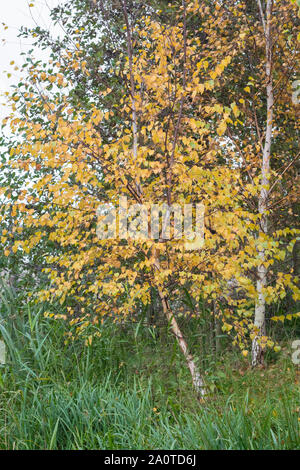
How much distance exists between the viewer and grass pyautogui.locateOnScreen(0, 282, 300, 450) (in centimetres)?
382

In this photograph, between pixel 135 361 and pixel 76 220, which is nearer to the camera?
pixel 76 220

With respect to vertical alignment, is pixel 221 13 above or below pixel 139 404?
above

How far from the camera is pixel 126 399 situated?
495 centimetres

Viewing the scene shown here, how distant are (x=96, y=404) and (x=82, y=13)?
237 inches

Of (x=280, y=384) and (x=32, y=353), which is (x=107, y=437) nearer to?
(x=32, y=353)

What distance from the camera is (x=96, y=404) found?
4715 mm

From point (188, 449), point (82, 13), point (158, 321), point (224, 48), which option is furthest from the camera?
point (82, 13)

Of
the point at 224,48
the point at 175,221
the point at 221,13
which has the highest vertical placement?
the point at 221,13

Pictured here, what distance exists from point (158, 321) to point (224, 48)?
3.78 metres

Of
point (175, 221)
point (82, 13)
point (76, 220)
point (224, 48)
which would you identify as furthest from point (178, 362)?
point (82, 13)

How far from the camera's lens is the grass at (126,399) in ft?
12.5

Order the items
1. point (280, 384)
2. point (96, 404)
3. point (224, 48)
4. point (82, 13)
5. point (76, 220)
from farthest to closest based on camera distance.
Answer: point (82, 13), point (224, 48), point (280, 384), point (76, 220), point (96, 404)

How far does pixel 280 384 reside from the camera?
6.04 meters
